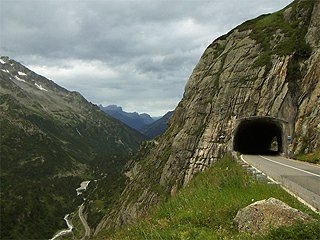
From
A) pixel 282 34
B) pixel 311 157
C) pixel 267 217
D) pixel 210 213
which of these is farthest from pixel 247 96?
pixel 267 217

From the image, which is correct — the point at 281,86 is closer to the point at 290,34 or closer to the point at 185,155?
the point at 290,34

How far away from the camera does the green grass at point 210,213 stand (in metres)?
10.8

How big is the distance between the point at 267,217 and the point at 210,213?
290 centimetres

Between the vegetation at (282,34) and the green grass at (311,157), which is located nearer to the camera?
the green grass at (311,157)

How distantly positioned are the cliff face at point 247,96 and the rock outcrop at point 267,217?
33.9m

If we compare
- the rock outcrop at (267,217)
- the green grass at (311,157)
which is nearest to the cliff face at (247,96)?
the green grass at (311,157)

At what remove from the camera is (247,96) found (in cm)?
6372

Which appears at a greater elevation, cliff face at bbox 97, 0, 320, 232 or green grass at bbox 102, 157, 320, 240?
cliff face at bbox 97, 0, 320, 232

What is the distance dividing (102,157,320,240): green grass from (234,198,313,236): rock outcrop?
0.37 meters

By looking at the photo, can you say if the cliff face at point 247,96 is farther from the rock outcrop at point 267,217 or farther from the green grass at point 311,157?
the rock outcrop at point 267,217

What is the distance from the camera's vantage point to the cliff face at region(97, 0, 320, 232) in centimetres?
5111

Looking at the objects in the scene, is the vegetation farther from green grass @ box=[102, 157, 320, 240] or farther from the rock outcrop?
the rock outcrop

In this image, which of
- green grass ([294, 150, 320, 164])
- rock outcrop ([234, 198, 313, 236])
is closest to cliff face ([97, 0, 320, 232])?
green grass ([294, 150, 320, 164])

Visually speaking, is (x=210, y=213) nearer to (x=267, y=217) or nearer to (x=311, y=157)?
(x=267, y=217)
